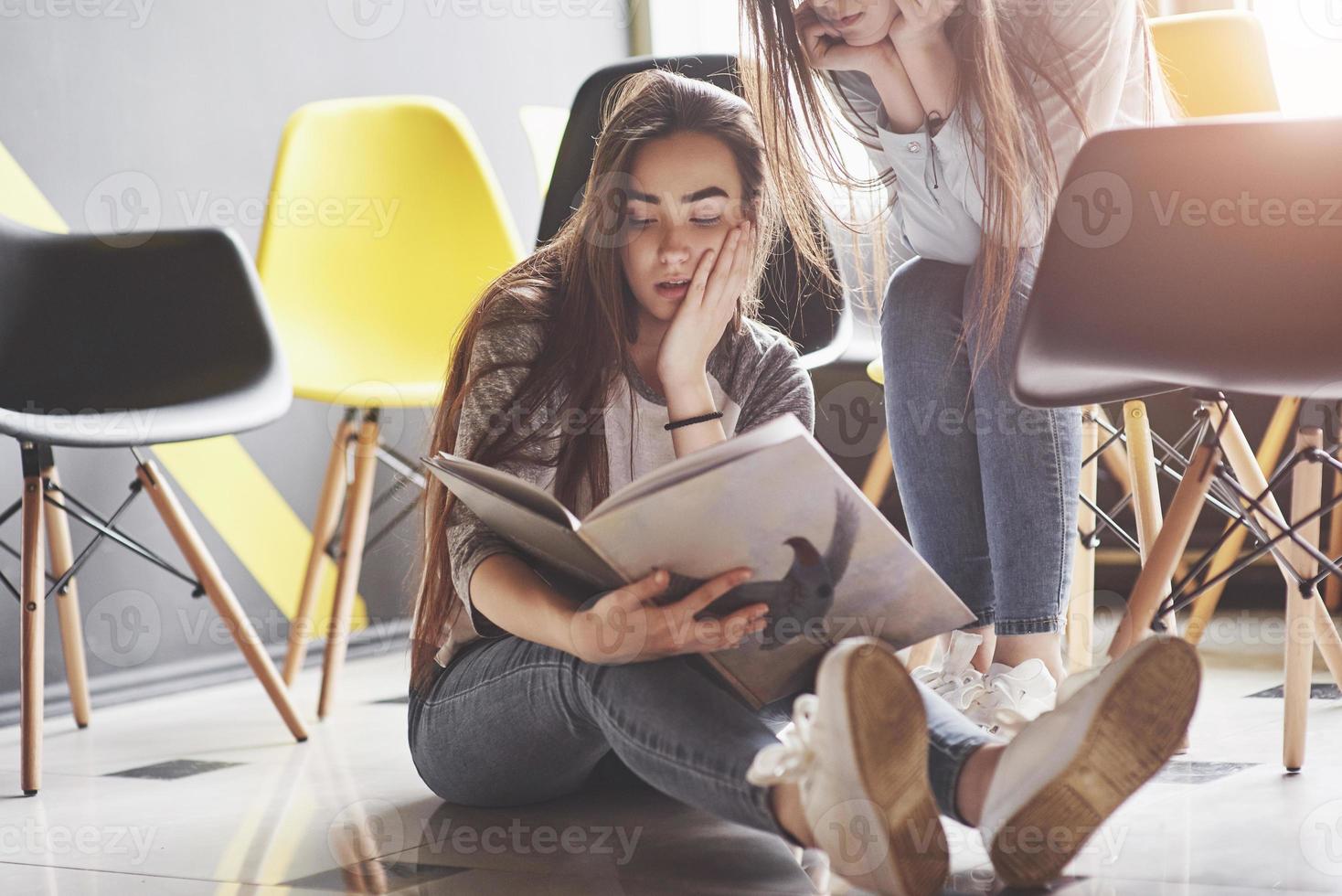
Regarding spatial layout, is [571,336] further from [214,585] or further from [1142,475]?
[214,585]

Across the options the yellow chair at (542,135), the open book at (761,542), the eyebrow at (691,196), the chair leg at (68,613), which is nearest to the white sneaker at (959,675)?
the open book at (761,542)

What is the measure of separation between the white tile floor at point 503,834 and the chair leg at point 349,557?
0.79 feet

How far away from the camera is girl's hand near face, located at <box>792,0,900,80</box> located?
54.5 inches

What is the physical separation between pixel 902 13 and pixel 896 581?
0.62 meters

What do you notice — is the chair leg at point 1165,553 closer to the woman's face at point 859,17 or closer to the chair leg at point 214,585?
the woman's face at point 859,17

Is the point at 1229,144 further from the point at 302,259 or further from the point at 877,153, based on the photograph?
the point at 302,259

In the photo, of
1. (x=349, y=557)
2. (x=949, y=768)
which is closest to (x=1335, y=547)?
(x=349, y=557)

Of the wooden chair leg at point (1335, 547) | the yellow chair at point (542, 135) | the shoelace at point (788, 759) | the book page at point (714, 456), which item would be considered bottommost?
the wooden chair leg at point (1335, 547)

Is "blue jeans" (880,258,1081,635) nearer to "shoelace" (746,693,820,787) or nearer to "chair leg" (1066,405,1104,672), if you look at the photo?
"chair leg" (1066,405,1104,672)

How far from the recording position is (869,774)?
0.85 m

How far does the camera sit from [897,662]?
87 cm

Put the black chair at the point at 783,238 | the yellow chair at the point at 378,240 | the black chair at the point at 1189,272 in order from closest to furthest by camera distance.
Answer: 1. the black chair at the point at 1189,272
2. the black chair at the point at 783,238
3. the yellow chair at the point at 378,240

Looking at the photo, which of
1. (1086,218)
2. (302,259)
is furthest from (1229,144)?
(302,259)

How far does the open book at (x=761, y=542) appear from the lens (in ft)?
2.87
